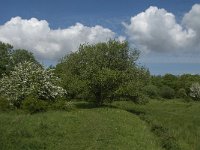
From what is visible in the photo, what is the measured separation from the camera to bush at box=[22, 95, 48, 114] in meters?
40.3

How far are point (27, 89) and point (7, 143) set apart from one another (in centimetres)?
2153

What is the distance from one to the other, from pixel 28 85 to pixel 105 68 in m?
10.1

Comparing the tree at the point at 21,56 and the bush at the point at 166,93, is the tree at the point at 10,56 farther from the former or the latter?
the bush at the point at 166,93

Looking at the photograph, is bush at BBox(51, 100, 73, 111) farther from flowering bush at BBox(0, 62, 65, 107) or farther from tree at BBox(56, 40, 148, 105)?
tree at BBox(56, 40, 148, 105)

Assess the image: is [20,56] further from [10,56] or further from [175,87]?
[175,87]

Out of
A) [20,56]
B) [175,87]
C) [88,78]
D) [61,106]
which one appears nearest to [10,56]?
[20,56]

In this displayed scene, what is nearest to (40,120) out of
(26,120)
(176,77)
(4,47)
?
(26,120)

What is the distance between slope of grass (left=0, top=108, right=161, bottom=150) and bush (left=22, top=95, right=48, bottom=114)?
5.99m

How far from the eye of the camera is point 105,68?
51.3 m

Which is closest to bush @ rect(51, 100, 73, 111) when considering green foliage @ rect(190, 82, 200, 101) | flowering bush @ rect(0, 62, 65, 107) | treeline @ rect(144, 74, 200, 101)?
flowering bush @ rect(0, 62, 65, 107)

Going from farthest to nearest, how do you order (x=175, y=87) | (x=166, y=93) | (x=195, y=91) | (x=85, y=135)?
(x=175, y=87) → (x=195, y=91) → (x=166, y=93) → (x=85, y=135)

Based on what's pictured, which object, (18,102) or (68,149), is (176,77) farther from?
(68,149)

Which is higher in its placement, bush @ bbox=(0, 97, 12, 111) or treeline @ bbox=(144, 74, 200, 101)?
treeline @ bbox=(144, 74, 200, 101)

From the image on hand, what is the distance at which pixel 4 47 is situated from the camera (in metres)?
98.4
